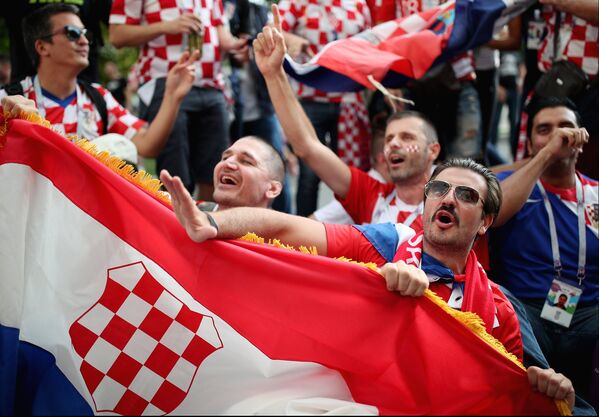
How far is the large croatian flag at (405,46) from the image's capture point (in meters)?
4.53

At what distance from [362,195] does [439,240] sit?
122cm

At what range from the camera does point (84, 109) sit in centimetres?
434

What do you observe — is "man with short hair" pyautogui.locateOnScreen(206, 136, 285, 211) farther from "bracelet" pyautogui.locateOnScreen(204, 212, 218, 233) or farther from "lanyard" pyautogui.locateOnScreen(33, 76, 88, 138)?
"lanyard" pyautogui.locateOnScreen(33, 76, 88, 138)

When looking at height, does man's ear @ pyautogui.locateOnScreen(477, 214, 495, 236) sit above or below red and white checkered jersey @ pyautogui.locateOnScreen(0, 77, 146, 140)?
above

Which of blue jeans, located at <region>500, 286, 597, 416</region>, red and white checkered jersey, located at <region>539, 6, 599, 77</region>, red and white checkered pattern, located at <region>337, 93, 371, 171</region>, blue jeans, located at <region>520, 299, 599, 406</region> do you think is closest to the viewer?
blue jeans, located at <region>500, 286, 597, 416</region>

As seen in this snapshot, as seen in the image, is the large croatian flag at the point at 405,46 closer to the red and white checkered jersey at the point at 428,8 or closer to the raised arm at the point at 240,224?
the red and white checkered jersey at the point at 428,8

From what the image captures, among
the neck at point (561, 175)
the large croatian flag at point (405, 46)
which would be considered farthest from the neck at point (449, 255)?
the large croatian flag at point (405, 46)

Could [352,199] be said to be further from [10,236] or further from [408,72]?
[10,236]

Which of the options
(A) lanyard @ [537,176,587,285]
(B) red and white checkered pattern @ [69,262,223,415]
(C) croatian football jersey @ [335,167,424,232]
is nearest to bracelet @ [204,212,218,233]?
(B) red and white checkered pattern @ [69,262,223,415]

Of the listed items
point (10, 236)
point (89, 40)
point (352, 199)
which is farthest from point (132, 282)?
point (89, 40)

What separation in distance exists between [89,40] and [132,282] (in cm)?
236

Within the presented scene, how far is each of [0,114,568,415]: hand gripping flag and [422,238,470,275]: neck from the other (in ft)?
1.33

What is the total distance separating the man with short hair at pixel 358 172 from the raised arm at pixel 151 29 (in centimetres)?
73

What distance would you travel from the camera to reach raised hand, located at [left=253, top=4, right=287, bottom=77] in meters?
3.91
